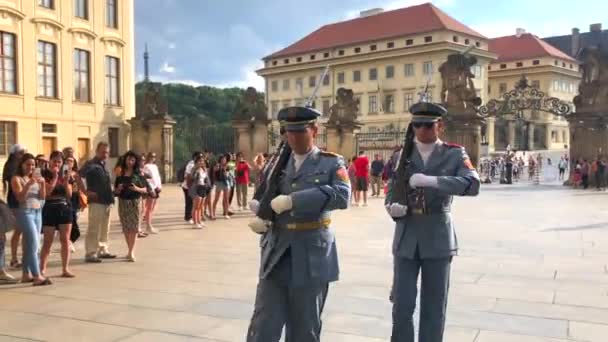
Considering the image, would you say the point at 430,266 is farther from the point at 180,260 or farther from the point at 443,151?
the point at 180,260

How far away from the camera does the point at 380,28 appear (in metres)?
78.4

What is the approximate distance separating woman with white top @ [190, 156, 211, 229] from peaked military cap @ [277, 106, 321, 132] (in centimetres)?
950

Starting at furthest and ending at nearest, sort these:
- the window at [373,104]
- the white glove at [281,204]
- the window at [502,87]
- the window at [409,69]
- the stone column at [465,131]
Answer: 1. the window at [502,87]
2. the window at [373,104]
3. the window at [409,69]
4. the stone column at [465,131]
5. the white glove at [281,204]

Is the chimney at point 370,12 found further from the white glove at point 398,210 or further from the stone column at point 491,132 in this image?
the white glove at point 398,210

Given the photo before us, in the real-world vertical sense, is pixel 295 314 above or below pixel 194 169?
below

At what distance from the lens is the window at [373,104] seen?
7812 cm

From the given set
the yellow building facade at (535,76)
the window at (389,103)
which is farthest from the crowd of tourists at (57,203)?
the yellow building facade at (535,76)

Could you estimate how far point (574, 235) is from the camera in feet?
38.6

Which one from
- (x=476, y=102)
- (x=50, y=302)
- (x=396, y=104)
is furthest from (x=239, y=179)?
(x=396, y=104)

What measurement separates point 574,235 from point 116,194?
28.7 ft

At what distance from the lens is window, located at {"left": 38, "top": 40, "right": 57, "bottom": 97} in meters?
28.9

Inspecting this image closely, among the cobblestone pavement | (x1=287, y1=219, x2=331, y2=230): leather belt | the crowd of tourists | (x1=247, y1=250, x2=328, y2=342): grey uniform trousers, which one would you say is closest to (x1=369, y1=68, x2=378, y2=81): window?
the cobblestone pavement

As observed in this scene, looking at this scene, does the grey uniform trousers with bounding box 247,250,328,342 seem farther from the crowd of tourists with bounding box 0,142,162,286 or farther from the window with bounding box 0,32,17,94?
the window with bounding box 0,32,17,94

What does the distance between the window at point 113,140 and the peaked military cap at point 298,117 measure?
3038 centimetres
